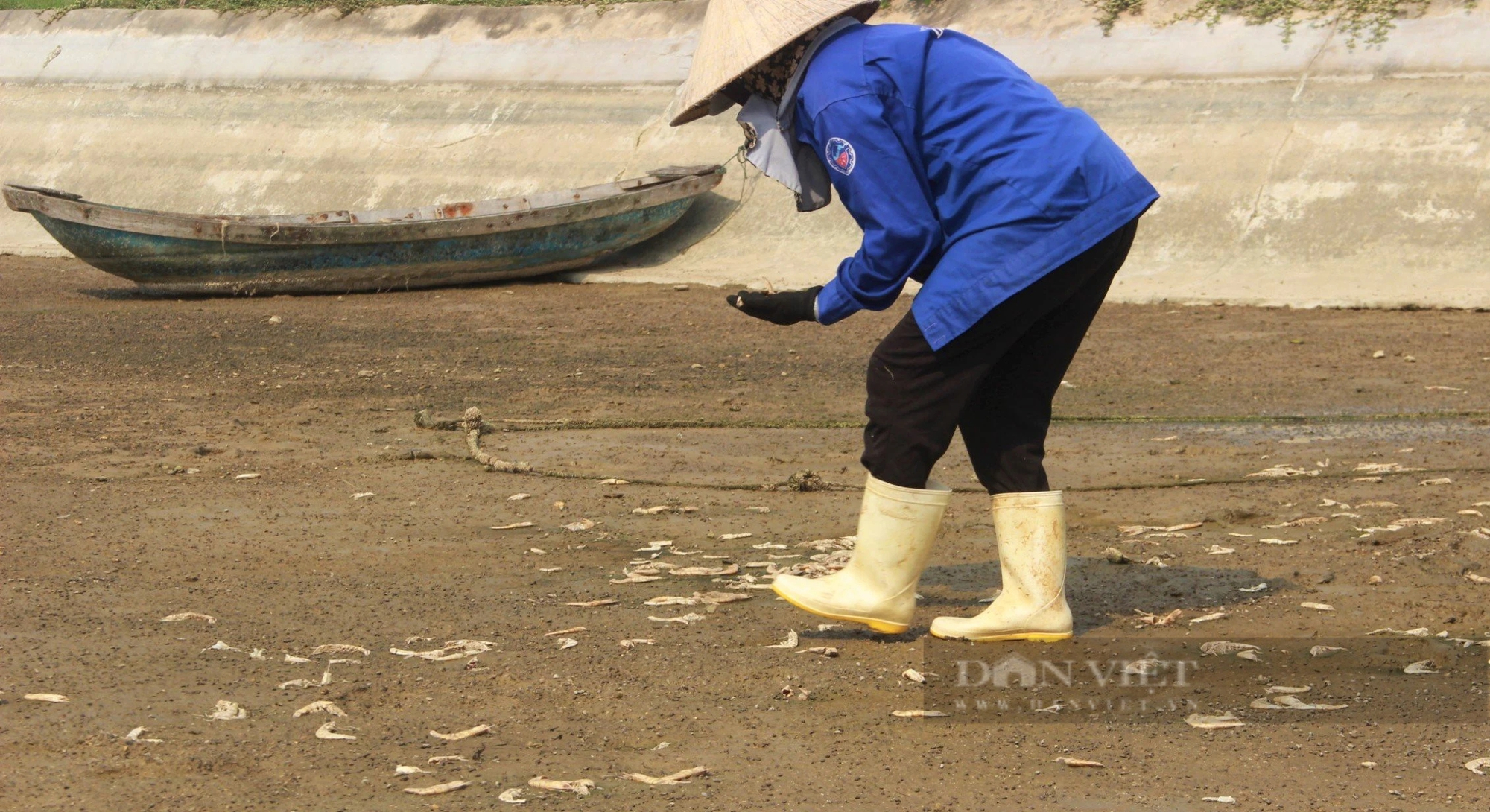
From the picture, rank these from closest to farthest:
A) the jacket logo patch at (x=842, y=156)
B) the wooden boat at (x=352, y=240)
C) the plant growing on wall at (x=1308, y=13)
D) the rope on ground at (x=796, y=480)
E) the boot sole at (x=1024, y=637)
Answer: the jacket logo patch at (x=842, y=156) < the boot sole at (x=1024, y=637) < the rope on ground at (x=796, y=480) < the wooden boat at (x=352, y=240) < the plant growing on wall at (x=1308, y=13)

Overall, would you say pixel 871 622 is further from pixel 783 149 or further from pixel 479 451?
pixel 479 451

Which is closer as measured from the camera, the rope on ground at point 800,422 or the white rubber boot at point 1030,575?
the white rubber boot at point 1030,575

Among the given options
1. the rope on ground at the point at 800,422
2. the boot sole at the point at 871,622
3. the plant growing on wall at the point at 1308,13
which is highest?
the plant growing on wall at the point at 1308,13

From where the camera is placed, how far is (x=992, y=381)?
401 cm

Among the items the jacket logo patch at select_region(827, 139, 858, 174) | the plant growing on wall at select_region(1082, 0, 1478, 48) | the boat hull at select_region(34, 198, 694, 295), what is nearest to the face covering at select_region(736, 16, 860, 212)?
the jacket logo patch at select_region(827, 139, 858, 174)

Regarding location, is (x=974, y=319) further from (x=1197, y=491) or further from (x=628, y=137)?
(x=628, y=137)

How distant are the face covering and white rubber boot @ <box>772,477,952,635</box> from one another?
2.59ft

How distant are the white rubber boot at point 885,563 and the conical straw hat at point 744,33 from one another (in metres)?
1.10

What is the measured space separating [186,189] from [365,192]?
2.34 meters

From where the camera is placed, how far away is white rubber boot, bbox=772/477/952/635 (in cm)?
389

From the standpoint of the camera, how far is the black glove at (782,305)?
154 inches

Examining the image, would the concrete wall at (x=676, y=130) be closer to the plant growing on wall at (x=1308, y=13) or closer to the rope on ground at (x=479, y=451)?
the plant growing on wall at (x=1308, y=13)

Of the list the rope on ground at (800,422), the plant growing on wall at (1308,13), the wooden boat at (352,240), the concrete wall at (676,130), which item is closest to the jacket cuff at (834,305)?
the rope on ground at (800,422)

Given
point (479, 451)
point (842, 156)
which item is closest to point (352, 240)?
point (479, 451)
